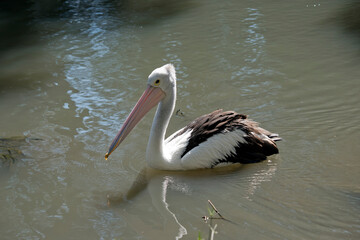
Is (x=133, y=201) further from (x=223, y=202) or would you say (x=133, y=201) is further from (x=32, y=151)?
(x=32, y=151)

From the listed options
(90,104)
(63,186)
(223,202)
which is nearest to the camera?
(223,202)

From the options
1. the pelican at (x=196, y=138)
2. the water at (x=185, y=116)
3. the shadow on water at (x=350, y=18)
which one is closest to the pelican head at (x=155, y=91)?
the pelican at (x=196, y=138)

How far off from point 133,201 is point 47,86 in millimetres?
3527

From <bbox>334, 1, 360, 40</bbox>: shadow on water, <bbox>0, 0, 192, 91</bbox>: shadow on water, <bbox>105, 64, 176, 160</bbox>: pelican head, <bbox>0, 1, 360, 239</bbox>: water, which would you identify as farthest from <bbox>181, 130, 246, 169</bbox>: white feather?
<bbox>334, 1, 360, 40</bbox>: shadow on water

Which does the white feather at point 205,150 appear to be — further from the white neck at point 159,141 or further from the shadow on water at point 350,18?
the shadow on water at point 350,18

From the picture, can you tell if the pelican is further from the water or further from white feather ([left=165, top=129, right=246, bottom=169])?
the water

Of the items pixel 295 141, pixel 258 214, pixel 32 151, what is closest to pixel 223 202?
pixel 258 214

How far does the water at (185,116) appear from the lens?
3627 mm

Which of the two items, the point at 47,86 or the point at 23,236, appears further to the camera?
the point at 47,86

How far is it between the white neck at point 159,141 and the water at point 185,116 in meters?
0.13

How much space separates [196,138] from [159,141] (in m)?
0.37

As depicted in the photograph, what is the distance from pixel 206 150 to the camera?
4445 millimetres

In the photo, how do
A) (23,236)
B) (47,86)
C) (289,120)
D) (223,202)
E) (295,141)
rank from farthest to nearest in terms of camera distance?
(47,86), (289,120), (295,141), (223,202), (23,236)

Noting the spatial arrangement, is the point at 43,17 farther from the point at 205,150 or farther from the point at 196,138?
the point at 205,150
